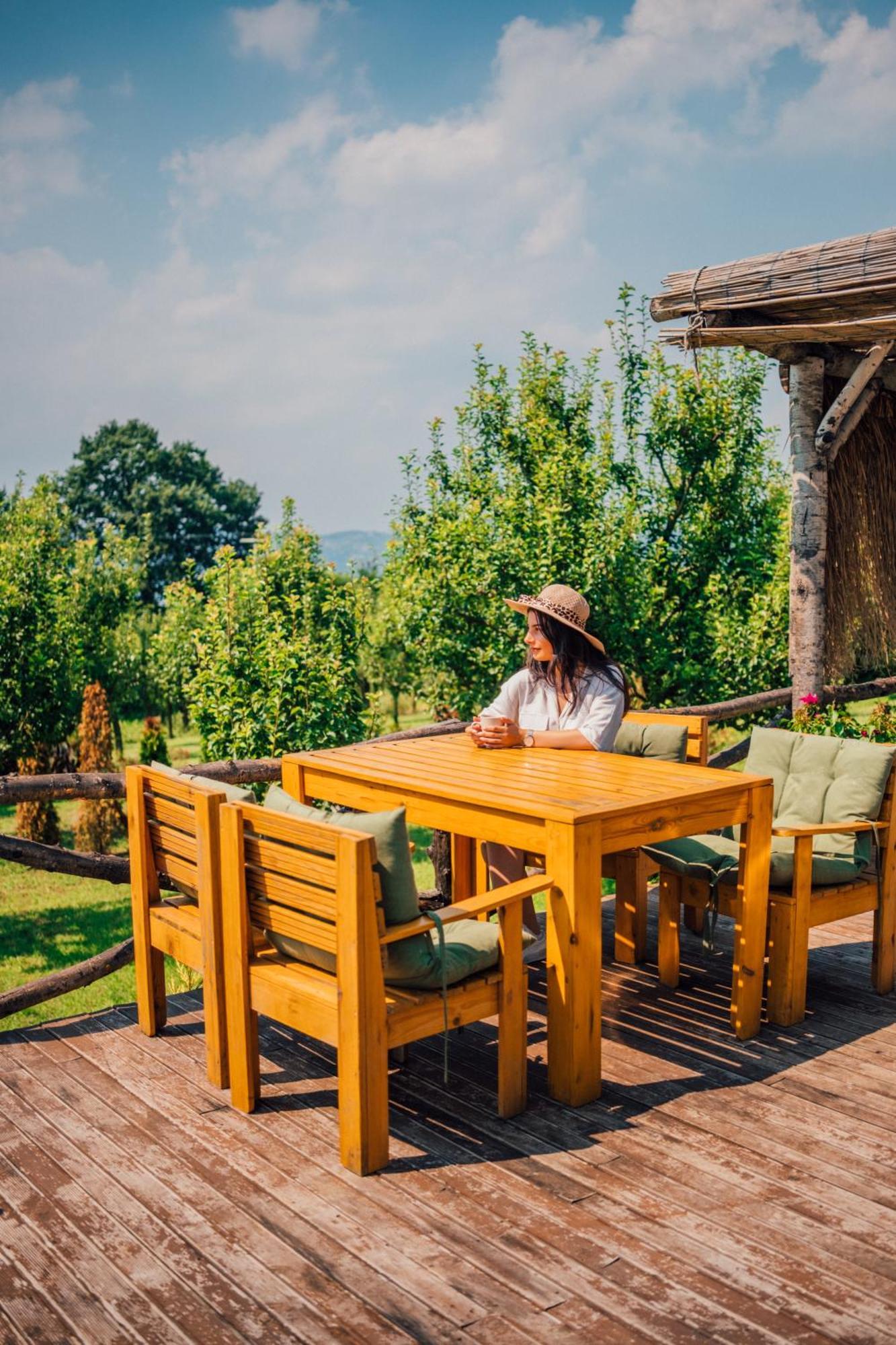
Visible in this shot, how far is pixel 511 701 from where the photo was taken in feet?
14.8

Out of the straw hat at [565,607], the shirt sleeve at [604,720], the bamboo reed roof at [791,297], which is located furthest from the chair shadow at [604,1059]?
the bamboo reed roof at [791,297]

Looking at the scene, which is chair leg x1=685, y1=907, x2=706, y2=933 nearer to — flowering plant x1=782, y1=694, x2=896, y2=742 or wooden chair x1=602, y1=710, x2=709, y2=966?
wooden chair x1=602, y1=710, x2=709, y2=966

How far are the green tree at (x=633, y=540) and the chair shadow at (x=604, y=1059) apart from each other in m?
6.64

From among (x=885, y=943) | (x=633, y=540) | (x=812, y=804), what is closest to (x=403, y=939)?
(x=812, y=804)

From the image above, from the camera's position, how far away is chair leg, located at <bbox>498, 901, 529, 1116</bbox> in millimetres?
2908

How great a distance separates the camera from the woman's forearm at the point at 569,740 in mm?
4164

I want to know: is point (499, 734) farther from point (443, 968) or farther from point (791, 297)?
point (791, 297)

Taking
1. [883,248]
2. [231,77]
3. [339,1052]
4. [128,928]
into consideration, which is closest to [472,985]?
[339,1052]

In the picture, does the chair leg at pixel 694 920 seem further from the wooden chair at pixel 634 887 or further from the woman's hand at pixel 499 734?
the woman's hand at pixel 499 734

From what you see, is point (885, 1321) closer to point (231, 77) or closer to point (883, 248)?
point (883, 248)

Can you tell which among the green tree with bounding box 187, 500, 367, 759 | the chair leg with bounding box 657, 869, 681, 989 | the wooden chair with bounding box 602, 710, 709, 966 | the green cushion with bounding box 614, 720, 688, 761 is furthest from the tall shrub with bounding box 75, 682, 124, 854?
the chair leg with bounding box 657, 869, 681, 989

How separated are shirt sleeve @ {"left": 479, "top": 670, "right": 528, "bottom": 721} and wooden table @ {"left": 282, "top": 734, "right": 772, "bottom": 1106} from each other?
329 millimetres

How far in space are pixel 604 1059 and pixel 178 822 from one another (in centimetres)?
152

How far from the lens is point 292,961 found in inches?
117
